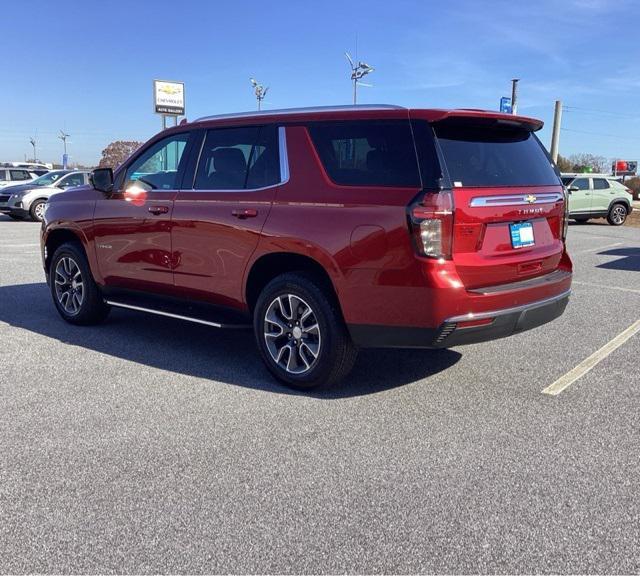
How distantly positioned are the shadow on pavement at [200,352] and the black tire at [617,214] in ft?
65.1

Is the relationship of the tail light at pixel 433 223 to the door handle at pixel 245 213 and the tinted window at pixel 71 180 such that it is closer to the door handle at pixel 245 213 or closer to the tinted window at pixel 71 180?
the door handle at pixel 245 213

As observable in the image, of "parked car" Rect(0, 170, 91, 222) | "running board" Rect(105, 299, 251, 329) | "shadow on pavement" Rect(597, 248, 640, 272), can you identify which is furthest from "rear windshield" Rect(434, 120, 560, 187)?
"parked car" Rect(0, 170, 91, 222)

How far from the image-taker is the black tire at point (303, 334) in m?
4.22

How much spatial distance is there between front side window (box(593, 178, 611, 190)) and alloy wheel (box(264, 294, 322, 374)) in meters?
20.6

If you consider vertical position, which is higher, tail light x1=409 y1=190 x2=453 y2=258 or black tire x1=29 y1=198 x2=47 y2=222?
tail light x1=409 y1=190 x2=453 y2=258

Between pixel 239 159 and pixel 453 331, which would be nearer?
pixel 453 331

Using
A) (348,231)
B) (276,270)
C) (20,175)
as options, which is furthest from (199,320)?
(20,175)

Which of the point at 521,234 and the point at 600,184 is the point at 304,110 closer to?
the point at 521,234

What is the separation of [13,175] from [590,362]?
24646 mm

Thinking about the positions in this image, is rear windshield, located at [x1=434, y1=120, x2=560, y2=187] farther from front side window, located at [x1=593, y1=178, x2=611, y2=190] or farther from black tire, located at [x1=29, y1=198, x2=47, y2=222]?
front side window, located at [x1=593, y1=178, x2=611, y2=190]

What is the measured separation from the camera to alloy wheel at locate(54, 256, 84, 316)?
621 centimetres

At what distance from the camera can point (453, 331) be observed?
386cm

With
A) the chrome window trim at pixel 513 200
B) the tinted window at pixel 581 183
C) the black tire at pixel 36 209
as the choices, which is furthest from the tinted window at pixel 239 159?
the tinted window at pixel 581 183

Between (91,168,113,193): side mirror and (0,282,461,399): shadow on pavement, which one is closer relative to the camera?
(0,282,461,399): shadow on pavement
